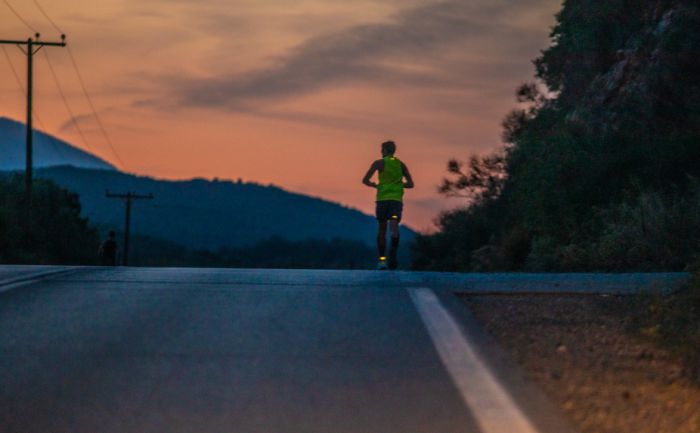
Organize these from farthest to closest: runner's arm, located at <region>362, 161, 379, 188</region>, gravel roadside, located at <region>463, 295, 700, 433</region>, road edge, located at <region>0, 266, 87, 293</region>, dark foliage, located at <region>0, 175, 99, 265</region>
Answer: dark foliage, located at <region>0, 175, 99, 265</region> → runner's arm, located at <region>362, 161, 379, 188</region> → road edge, located at <region>0, 266, 87, 293</region> → gravel roadside, located at <region>463, 295, 700, 433</region>

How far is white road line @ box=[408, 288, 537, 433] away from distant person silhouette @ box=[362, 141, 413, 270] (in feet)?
27.6

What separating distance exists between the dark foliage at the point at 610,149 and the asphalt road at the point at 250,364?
322 inches

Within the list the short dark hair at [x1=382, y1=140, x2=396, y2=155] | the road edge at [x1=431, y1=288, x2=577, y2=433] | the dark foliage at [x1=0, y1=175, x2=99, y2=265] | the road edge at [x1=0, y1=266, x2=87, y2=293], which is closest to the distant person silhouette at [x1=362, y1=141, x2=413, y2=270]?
the short dark hair at [x1=382, y1=140, x2=396, y2=155]

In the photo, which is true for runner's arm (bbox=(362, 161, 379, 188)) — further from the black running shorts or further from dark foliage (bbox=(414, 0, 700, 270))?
dark foliage (bbox=(414, 0, 700, 270))

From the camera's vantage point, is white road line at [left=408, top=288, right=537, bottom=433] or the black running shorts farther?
the black running shorts

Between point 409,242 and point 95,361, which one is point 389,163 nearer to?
point 95,361

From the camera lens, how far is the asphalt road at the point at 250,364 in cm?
712

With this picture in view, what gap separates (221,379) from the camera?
26.5 feet

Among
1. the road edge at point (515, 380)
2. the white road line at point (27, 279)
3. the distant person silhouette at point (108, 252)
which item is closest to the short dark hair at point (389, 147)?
the white road line at point (27, 279)

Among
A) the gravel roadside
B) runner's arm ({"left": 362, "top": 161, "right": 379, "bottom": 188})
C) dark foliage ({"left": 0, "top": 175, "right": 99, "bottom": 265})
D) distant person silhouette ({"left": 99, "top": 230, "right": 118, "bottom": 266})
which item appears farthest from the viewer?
dark foliage ({"left": 0, "top": 175, "right": 99, "bottom": 265})

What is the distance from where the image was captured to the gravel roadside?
7332 millimetres

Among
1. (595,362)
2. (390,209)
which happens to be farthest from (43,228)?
(595,362)

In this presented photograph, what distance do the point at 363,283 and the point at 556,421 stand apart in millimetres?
6595

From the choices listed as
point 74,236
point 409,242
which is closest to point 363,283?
point 409,242
